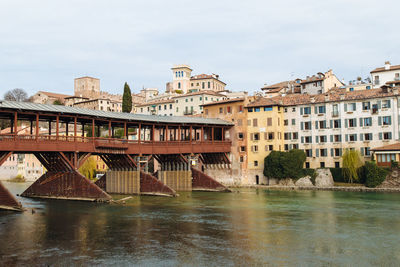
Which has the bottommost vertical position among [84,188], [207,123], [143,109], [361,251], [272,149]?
[361,251]

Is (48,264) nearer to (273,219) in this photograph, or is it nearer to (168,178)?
(273,219)

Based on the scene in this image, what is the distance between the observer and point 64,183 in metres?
45.1

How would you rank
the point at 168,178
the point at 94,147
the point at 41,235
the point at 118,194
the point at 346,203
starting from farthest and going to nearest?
the point at 168,178 → the point at 118,194 → the point at 94,147 → the point at 346,203 → the point at 41,235

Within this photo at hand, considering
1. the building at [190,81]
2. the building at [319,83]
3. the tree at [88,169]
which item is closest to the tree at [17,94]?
the building at [190,81]

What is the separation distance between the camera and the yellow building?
206 feet

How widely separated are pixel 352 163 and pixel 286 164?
8.86 metres

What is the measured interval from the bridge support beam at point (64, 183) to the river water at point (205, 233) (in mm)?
1288

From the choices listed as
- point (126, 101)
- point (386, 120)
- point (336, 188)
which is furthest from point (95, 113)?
point (126, 101)

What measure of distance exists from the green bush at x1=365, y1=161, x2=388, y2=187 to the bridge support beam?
107ft

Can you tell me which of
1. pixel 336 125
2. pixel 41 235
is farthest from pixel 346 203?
pixel 41 235

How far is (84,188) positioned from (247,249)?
79.7 ft

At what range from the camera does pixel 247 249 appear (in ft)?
76.7

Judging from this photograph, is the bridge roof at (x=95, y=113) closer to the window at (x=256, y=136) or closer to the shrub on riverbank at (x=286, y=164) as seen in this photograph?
the window at (x=256, y=136)

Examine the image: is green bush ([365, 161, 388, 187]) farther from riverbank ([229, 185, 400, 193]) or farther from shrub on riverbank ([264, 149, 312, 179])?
shrub on riverbank ([264, 149, 312, 179])
